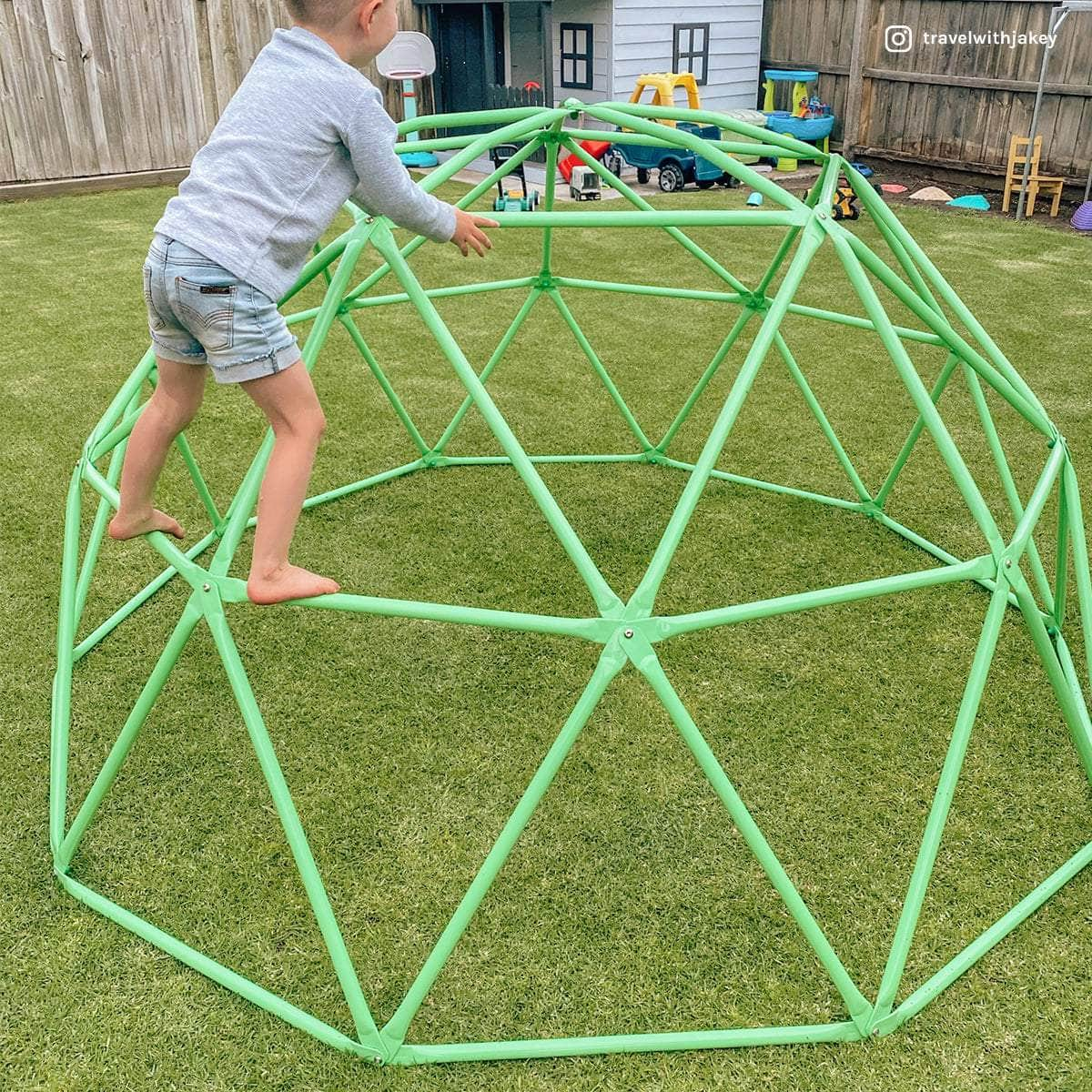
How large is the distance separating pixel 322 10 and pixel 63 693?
1.67 meters

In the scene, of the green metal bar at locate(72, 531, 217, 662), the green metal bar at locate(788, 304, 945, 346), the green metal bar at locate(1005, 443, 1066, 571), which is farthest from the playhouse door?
the green metal bar at locate(1005, 443, 1066, 571)

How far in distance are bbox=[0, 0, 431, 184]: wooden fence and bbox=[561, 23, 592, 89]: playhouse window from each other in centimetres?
265

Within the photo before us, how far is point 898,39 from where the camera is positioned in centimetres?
1038

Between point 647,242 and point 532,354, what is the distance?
2.74 metres

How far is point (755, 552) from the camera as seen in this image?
3.73 meters

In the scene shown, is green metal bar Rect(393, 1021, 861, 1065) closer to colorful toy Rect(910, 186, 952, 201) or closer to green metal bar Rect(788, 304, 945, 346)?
green metal bar Rect(788, 304, 945, 346)

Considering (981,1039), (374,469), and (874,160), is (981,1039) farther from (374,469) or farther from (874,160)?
(874,160)

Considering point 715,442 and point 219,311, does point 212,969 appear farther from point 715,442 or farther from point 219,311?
Answer: point 715,442

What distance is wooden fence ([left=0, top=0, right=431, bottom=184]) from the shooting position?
30.5ft

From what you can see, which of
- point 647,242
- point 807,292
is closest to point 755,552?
point 807,292

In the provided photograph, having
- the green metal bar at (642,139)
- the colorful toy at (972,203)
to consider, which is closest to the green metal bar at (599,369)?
the green metal bar at (642,139)

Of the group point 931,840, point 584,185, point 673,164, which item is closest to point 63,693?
point 931,840

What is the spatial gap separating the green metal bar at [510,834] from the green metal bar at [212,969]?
0.14 meters

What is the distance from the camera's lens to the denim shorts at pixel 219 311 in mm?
2049
